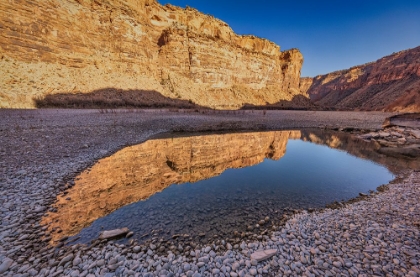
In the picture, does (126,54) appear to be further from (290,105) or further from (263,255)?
(290,105)

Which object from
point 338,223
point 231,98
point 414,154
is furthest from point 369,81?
point 338,223

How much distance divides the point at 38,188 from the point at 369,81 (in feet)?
496

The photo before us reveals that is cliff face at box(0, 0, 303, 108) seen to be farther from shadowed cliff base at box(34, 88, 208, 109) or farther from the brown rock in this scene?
the brown rock

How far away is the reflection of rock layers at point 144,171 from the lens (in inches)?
166

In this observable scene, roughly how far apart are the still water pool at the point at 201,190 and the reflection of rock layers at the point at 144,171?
2cm

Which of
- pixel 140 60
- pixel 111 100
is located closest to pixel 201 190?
pixel 111 100

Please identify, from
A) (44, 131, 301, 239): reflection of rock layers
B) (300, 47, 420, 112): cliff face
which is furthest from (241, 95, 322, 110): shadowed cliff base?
(44, 131, 301, 239): reflection of rock layers

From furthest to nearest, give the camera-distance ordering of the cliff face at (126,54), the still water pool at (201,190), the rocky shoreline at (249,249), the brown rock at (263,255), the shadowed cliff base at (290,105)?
the shadowed cliff base at (290,105) < the cliff face at (126,54) < the still water pool at (201,190) < the brown rock at (263,255) < the rocky shoreline at (249,249)

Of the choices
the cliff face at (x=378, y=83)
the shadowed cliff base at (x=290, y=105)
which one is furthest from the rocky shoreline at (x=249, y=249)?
the cliff face at (x=378, y=83)

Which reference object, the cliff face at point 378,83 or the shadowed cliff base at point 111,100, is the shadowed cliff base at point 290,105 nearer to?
the cliff face at point 378,83

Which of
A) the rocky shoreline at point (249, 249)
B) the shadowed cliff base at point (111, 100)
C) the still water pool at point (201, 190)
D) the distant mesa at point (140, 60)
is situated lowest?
the still water pool at point (201, 190)

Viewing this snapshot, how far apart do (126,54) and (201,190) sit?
4584 cm

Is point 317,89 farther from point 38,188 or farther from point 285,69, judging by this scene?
point 38,188

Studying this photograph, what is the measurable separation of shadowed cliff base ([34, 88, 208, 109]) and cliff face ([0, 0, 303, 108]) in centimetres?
106
